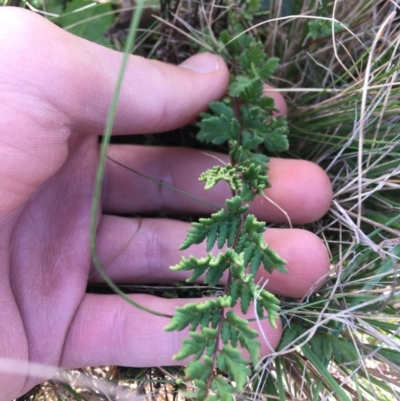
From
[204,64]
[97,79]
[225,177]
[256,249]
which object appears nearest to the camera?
[256,249]

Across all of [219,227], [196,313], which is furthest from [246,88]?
[196,313]

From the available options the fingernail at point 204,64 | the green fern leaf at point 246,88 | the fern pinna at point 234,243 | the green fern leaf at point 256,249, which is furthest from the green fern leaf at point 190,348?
the fingernail at point 204,64

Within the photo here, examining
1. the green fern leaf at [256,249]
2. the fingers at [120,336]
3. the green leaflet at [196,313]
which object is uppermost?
the green fern leaf at [256,249]

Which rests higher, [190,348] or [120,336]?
[190,348]

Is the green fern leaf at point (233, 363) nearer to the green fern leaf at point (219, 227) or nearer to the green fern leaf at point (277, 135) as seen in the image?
the green fern leaf at point (219, 227)

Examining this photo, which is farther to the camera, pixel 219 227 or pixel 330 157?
pixel 330 157

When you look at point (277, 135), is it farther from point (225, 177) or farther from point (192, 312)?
point (192, 312)

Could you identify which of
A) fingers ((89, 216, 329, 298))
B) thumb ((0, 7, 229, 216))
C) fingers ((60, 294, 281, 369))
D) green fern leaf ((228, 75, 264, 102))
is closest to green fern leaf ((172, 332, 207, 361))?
fingers ((60, 294, 281, 369))
